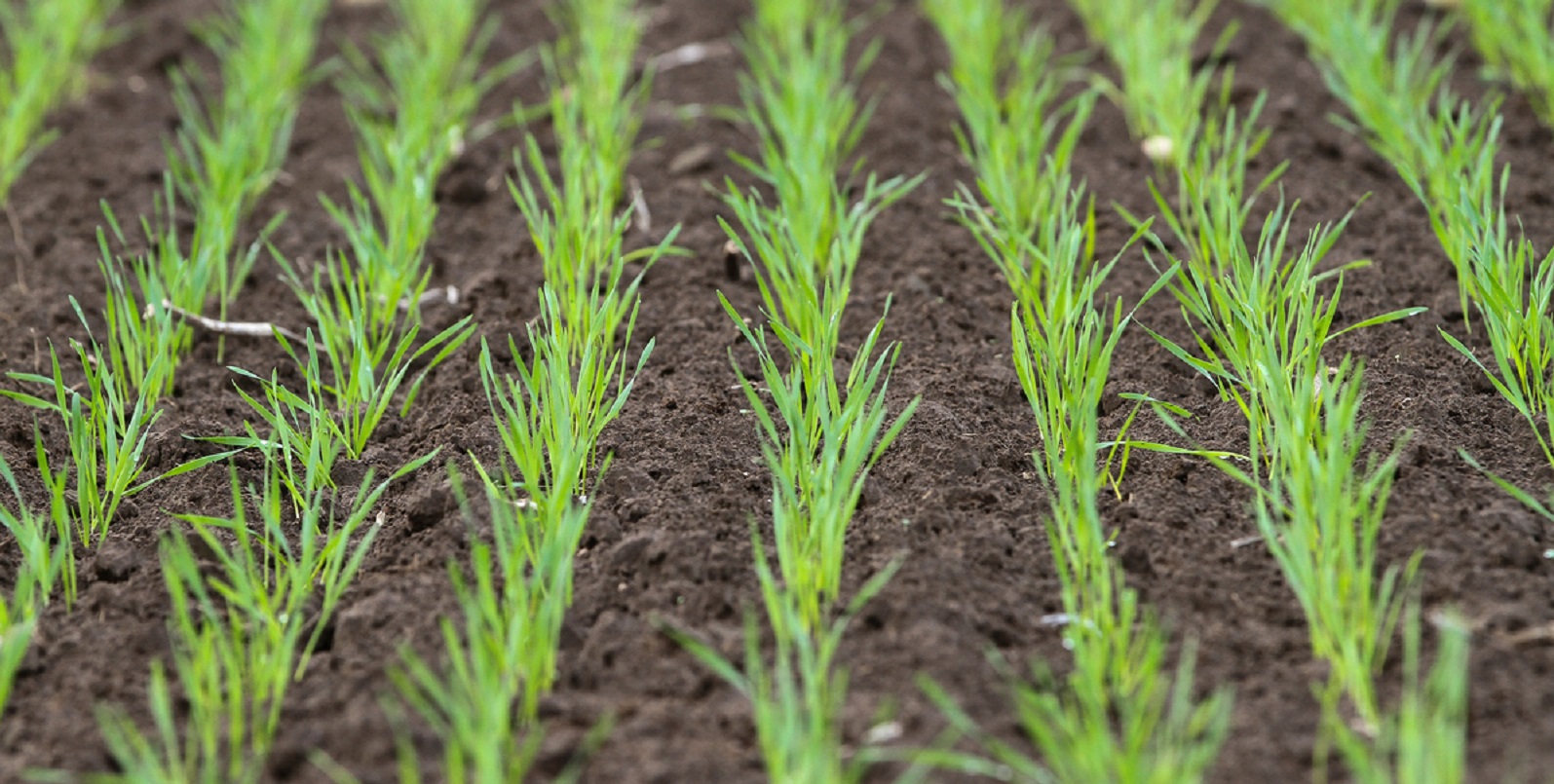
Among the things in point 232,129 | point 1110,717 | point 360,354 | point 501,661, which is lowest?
point 1110,717

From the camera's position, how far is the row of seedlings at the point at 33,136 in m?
1.86

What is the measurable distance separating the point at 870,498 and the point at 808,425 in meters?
0.13

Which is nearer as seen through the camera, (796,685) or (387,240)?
(796,685)

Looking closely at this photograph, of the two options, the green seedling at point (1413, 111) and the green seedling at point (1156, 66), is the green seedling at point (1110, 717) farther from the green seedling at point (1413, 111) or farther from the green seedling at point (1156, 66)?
the green seedling at point (1156, 66)

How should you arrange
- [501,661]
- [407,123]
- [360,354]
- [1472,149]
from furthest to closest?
[407,123] → [1472,149] → [360,354] → [501,661]

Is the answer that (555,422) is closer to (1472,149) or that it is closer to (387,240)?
(387,240)

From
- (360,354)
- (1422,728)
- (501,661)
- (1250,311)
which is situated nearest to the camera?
(1422,728)

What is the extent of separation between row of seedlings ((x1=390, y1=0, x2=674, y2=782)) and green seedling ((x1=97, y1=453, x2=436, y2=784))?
15 centimetres

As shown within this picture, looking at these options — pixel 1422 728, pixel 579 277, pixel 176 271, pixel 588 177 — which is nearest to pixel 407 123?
pixel 588 177

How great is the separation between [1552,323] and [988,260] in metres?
0.97

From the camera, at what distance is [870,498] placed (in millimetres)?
2113

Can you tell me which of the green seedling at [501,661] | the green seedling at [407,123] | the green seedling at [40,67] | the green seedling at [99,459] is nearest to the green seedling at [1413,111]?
the green seedling at [501,661]

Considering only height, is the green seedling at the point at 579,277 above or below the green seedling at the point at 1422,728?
above

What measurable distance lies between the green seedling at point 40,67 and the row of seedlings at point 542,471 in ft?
3.44
